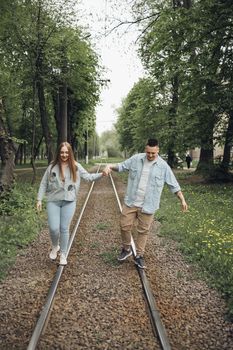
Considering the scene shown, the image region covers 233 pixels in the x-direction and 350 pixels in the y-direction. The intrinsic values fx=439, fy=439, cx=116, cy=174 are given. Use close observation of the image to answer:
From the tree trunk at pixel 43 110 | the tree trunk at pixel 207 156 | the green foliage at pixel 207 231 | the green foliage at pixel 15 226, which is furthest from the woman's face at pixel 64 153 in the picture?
the tree trunk at pixel 43 110

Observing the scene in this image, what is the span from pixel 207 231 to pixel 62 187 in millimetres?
4181

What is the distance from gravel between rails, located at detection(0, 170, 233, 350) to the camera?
16.2 feet

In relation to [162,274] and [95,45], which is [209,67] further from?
[162,274]

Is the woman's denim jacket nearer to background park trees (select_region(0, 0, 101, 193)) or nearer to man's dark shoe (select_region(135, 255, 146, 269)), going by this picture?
man's dark shoe (select_region(135, 255, 146, 269))

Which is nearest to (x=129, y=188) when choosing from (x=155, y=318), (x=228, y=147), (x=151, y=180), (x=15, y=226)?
(x=151, y=180)

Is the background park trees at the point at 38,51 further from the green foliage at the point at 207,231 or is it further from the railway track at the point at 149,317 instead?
the railway track at the point at 149,317

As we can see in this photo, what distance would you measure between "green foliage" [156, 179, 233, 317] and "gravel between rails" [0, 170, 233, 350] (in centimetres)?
27

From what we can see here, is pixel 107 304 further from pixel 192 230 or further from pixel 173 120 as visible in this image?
pixel 173 120

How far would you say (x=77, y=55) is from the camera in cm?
2270

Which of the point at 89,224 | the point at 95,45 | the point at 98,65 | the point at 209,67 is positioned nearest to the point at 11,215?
the point at 89,224

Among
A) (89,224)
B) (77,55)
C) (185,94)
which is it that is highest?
(77,55)

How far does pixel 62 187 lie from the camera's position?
24.2 ft

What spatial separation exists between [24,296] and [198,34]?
49.3 ft

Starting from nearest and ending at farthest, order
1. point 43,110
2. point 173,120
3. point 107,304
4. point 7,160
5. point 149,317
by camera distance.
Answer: point 149,317 → point 107,304 → point 7,160 → point 43,110 → point 173,120
